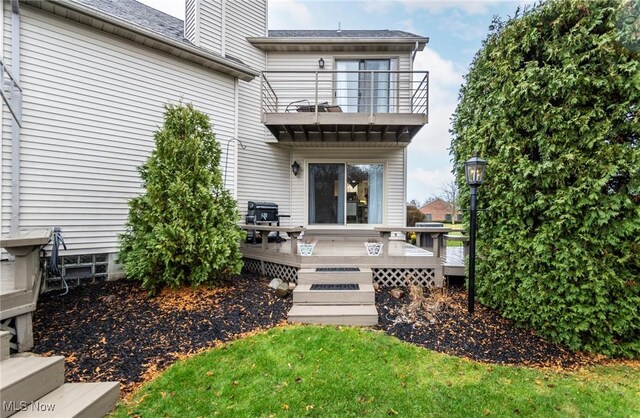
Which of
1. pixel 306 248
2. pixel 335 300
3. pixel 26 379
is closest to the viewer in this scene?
pixel 26 379

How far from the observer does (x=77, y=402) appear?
2.27 metres

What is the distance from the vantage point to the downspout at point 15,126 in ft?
14.7

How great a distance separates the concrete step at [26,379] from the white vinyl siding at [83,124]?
11.0 feet

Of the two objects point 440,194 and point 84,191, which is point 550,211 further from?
point 440,194

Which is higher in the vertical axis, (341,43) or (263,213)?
(341,43)

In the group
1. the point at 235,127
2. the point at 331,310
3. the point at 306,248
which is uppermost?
the point at 235,127

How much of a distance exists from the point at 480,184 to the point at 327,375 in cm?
323

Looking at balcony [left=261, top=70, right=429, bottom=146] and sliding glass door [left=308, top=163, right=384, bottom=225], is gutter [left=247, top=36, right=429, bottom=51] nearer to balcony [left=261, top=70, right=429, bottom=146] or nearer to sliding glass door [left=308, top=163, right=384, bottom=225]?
balcony [left=261, top=70, right=429, bottom=146]

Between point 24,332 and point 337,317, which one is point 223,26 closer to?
point 24,332

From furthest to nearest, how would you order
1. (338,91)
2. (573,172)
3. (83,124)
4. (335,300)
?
1. (338,91)
2. (83,124)
3. (335,300)
4. (573,172)

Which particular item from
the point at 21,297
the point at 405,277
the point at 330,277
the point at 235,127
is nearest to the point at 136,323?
the point at 21,297

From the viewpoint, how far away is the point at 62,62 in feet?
16.4

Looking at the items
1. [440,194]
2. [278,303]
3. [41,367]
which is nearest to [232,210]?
[278,303]

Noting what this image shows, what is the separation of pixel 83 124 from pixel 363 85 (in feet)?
21.9
